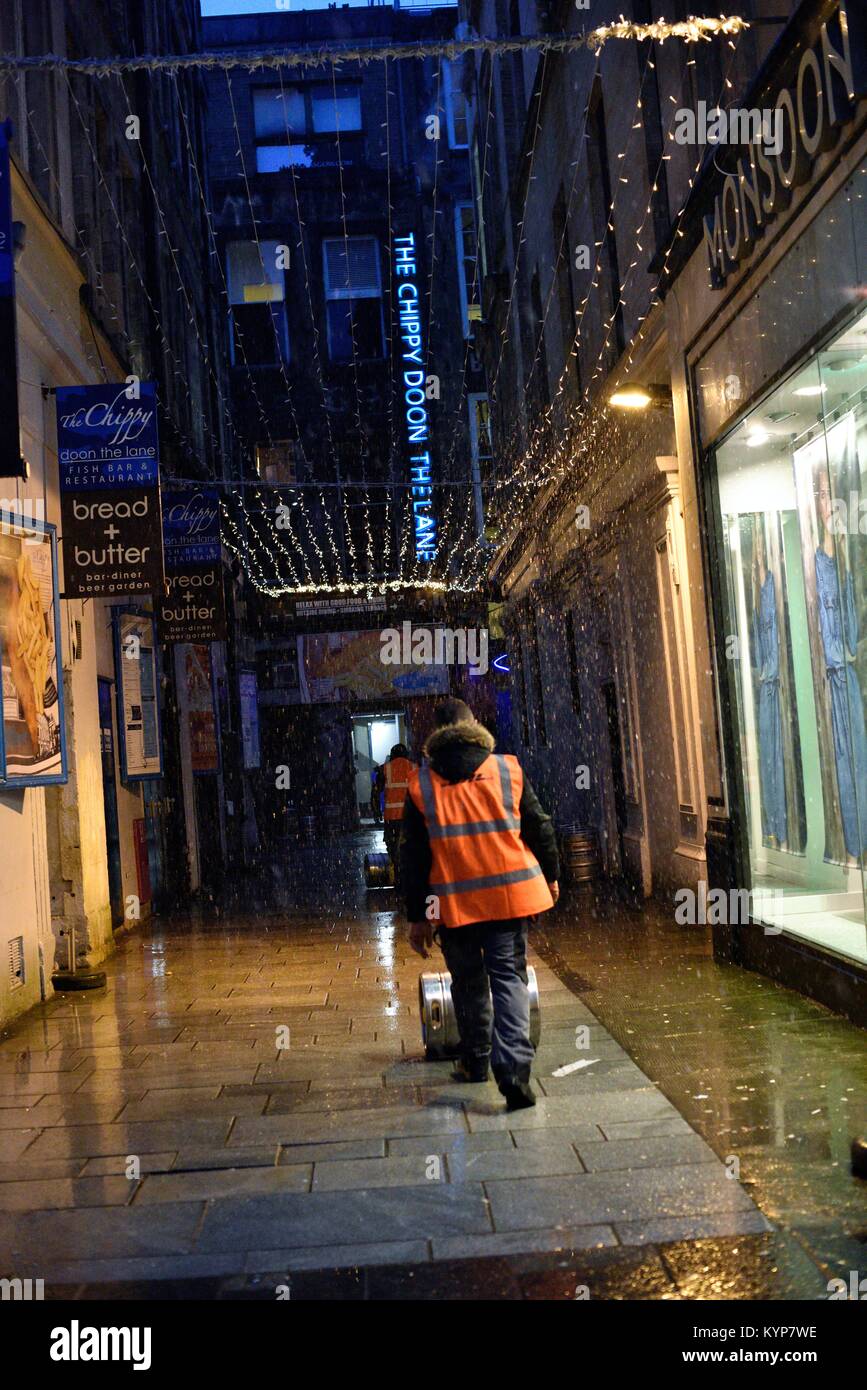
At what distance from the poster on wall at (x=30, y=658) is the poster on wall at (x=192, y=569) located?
522 cm

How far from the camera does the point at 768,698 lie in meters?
9.85

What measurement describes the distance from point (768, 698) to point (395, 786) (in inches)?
271

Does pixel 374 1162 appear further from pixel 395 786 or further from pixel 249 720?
pixel 249 720

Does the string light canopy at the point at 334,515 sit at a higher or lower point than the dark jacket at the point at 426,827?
higher

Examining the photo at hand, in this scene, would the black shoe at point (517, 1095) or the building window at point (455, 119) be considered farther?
the building window at point (455, 119)

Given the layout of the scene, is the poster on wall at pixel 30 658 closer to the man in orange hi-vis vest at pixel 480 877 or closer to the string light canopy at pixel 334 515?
the man in orange hi-vis vest at pixel 480 877

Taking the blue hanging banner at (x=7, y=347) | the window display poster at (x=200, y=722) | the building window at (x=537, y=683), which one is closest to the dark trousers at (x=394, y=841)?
the window display poster at (x=200, y=722)

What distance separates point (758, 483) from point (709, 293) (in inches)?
58.4

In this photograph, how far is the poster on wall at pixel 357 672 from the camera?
104 ft

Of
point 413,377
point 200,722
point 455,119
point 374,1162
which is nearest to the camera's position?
point 374,1162

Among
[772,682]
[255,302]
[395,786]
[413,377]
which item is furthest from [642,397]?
[255,302]

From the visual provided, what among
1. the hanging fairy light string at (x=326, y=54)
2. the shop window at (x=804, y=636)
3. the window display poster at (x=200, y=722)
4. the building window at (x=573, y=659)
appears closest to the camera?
the hanging fairy light string at (x=326, y=54)
